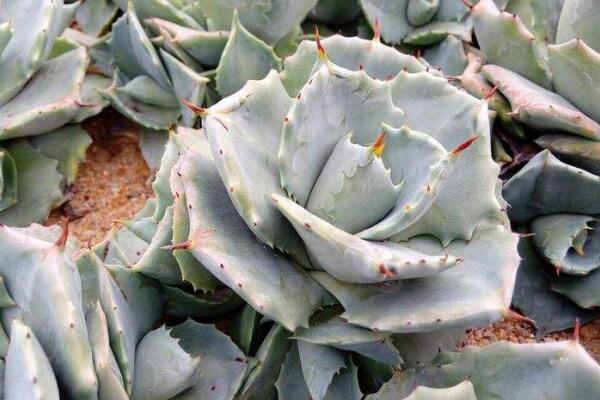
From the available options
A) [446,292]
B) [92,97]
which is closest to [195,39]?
[92,97]

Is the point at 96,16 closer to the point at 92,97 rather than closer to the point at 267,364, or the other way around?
the point at 92,97

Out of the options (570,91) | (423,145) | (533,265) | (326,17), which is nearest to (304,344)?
(423,145)

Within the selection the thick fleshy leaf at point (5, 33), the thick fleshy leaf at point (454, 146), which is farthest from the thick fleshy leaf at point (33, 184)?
the thick fleshy leaf at point (454, 146)

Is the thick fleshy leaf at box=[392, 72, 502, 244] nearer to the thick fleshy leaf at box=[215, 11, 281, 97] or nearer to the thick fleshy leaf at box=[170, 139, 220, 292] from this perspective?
the thick fleshy leaf at box=[170, 139, 220, 292]

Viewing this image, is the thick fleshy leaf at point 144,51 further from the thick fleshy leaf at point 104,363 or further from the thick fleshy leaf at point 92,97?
the thick fleshy leaf at point 104,363

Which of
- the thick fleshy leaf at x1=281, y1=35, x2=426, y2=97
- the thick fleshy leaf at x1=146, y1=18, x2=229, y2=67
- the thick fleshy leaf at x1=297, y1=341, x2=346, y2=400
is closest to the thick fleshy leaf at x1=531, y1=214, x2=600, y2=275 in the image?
the thick fleshy leaf at x1=281, y1=35, x2=426, y2=97
